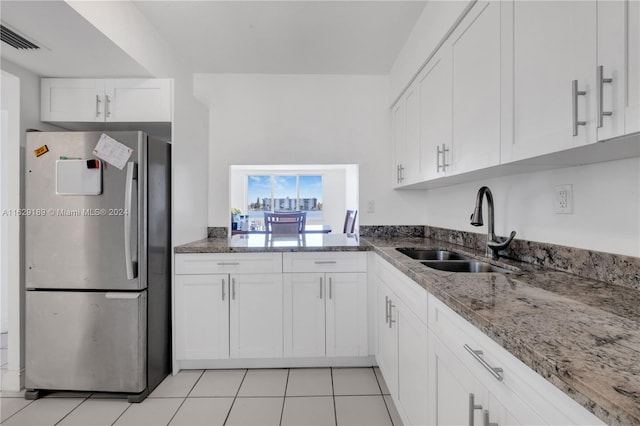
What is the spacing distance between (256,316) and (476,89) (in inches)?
77.8

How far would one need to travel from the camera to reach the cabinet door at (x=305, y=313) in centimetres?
222

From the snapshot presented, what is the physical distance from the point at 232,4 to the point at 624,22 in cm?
194

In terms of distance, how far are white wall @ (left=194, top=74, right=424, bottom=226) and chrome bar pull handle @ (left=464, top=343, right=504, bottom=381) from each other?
6.72 feet

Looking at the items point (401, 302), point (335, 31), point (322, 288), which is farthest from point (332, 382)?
point (335, 31)

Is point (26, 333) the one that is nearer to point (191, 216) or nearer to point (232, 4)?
point (191, 216)


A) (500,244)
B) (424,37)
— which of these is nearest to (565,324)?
(500,244)

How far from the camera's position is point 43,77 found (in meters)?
2.12

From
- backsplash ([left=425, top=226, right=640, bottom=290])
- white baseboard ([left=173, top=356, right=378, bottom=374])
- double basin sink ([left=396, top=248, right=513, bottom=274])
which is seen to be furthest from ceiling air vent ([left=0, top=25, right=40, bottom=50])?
backsplash ([left=425, top=226, right=640, bottom=290])

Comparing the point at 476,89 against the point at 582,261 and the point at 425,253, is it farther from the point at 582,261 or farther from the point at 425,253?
the point at 425,253

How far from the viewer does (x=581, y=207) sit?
1.21m

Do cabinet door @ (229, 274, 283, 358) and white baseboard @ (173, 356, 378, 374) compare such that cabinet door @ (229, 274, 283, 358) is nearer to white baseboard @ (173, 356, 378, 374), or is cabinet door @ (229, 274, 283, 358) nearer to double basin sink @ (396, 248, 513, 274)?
white baseboard @ (173, 356, 378, 374)

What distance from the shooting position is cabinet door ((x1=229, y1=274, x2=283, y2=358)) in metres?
2.20

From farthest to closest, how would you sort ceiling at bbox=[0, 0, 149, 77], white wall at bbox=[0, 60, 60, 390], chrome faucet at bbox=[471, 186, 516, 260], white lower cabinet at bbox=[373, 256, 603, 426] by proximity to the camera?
white wall at bbox=[0, 60, 60, 390], chrome faucet at bbox=[471, 186, 516, 260], ceiling at bbox=[0, 0, 149, 77], white lower cabinet at bbox=[373, 256, 603, 426]

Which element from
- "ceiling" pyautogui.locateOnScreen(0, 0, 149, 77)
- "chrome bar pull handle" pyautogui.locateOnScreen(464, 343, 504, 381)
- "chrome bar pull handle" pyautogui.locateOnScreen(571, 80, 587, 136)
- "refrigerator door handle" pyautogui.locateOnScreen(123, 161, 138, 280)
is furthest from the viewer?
"refrigerator door handle" pyautogui.locateOnScreen(123, 161, 138, 280)
